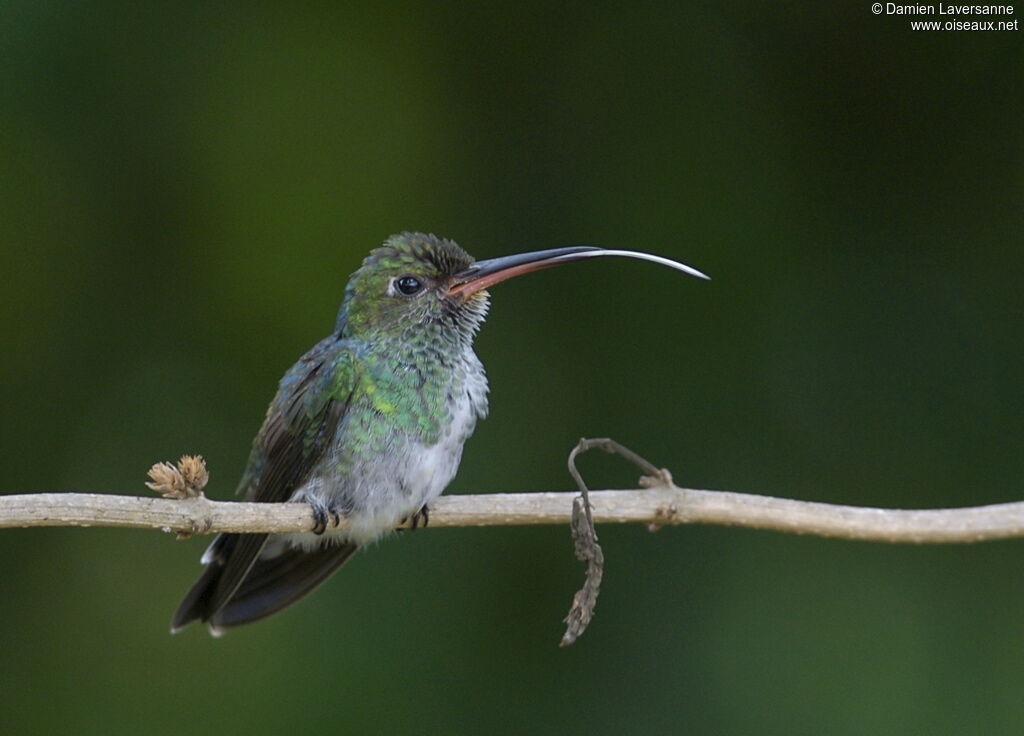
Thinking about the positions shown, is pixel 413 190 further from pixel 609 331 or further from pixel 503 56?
pixel 609 331

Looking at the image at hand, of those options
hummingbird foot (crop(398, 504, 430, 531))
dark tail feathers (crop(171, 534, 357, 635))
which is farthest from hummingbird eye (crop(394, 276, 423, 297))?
dark tail feathers (crop(171, 534, 357, 635))

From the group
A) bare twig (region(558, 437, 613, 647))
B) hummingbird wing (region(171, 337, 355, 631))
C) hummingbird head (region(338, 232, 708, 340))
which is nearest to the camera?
bare twig (region(558, 437, 613, 647))

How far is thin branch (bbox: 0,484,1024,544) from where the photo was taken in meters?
2.90

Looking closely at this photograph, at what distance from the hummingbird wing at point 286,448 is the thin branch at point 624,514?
2.09ft

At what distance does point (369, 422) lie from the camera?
413 cm

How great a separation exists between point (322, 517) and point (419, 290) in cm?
89

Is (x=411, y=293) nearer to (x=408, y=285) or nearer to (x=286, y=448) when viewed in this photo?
(x=408, y=285)

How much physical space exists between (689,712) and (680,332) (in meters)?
1.68

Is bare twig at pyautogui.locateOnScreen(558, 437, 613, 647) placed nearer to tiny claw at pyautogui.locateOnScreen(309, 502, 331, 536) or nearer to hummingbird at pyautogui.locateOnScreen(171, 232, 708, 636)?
hummingbird at pyautogui.locateOnScreen(171, 232, 708, 636)

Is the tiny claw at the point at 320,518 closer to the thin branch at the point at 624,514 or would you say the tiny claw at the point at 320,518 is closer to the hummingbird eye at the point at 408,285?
the thin branch at the point at 624,514

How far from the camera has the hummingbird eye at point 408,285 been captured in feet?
14.6

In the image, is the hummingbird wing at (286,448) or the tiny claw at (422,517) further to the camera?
the hummingbird wing at (286,448)

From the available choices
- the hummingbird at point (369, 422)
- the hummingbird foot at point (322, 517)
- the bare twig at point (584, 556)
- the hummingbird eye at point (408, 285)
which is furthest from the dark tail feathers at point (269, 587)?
the bare twig at point (584, 556)

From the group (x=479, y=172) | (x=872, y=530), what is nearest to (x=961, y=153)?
(x=479, y=172)
